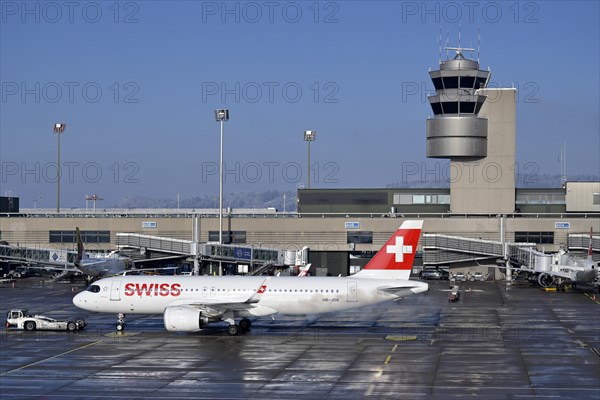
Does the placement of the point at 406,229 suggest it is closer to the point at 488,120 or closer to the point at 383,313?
the point at 383,313

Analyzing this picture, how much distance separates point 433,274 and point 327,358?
216ft

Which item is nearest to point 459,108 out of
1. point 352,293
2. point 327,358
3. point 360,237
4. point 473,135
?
point 473,135

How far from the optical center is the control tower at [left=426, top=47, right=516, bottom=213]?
393 ft

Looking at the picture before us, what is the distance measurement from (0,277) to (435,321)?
6885cm

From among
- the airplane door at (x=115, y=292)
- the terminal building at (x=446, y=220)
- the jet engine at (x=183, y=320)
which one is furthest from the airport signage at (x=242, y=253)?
the jet engine at (x=183, y=320)

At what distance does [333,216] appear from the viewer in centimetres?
12256

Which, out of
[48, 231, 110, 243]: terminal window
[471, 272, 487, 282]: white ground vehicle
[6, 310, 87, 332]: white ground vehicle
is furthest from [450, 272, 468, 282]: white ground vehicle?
[6, 310, 87, 332]: white ground vehicle

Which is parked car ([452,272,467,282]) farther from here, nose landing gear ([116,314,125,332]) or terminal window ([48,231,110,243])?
nose landing gear ([116,314,125,332])

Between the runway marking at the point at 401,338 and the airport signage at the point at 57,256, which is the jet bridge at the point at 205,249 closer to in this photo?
the airport signage at the point at 57,256

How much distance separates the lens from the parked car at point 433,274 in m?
114

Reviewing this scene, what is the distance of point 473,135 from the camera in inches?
4747

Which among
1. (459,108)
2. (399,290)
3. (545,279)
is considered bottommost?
(545,279)

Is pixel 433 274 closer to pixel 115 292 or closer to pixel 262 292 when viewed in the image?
pixel 262 292

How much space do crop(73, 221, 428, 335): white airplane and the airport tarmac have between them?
173cm
